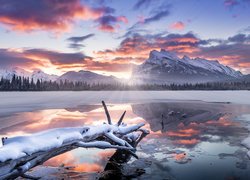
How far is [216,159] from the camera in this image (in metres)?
12.9

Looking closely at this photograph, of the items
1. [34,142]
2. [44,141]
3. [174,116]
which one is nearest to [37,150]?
[34,142]

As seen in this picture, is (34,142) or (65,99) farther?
(65,99)

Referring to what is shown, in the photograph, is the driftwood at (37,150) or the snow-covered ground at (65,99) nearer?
the driftwood at (37,150)

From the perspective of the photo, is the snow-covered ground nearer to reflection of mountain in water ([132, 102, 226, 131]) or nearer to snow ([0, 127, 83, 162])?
reflection of mountain in water ([132, 102, 226, 131])

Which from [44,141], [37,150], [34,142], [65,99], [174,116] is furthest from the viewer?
[65,99]

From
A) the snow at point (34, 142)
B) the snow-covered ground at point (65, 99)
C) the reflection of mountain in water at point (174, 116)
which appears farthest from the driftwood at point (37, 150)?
the snow-covered ground at point (65, 99)

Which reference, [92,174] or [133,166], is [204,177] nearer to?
[133,166]

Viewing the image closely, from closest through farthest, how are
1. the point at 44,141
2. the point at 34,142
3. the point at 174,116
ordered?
the point at 34,142
the point at 44,141
the point at 174,116

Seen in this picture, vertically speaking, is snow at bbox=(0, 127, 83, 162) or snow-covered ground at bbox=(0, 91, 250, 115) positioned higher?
snow at bbox=(0, 127, 83, 162)

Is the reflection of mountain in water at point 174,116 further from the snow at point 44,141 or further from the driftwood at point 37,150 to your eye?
the snow at point 44,141

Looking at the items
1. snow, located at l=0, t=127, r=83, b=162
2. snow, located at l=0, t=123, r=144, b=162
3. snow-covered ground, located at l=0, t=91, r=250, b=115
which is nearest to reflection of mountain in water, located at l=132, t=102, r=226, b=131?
snow, located at l=0, t=123, r=144, b=162

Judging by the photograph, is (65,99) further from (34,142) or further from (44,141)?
(34,142)

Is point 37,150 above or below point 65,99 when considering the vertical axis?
above

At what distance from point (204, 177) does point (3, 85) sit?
101044 mm
